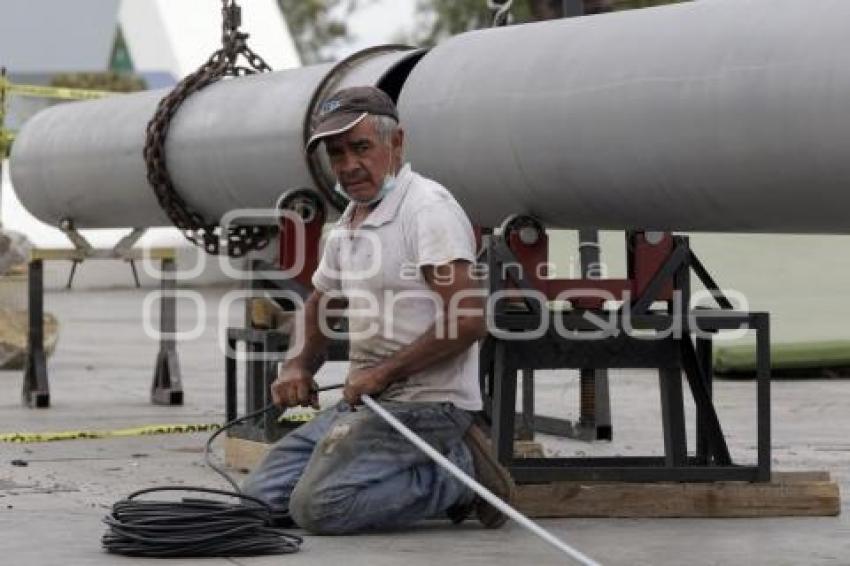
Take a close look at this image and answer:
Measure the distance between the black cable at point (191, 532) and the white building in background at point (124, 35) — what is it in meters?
25.4

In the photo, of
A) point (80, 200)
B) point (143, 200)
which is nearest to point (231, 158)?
point (143, 200)

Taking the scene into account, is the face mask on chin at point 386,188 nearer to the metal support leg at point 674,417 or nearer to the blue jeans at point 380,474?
the blue jeans at point 380,474

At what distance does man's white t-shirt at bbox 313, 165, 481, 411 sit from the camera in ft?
23.7

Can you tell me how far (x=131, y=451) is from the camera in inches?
406

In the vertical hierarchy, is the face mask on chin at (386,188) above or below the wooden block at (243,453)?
above

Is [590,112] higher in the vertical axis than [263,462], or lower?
higher

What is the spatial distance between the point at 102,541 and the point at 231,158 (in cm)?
325

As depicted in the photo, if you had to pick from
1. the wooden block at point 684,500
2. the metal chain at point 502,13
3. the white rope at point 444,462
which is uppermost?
the metal chain at point 502,13

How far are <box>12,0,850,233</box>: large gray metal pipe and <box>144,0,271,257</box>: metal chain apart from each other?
469 mm

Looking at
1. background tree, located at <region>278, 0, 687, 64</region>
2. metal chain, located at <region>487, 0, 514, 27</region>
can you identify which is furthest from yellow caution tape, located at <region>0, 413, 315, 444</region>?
background tree, located at <region>278, 0, 687, 64</region>

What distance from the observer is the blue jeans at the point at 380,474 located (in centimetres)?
720

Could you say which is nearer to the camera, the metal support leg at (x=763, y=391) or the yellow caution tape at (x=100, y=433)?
the metal support leg at (x=763, y=391)

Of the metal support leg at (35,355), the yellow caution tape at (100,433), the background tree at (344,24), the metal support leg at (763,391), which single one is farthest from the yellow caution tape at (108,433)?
the background tree at (344,24)

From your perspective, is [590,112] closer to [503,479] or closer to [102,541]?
[503,479]
